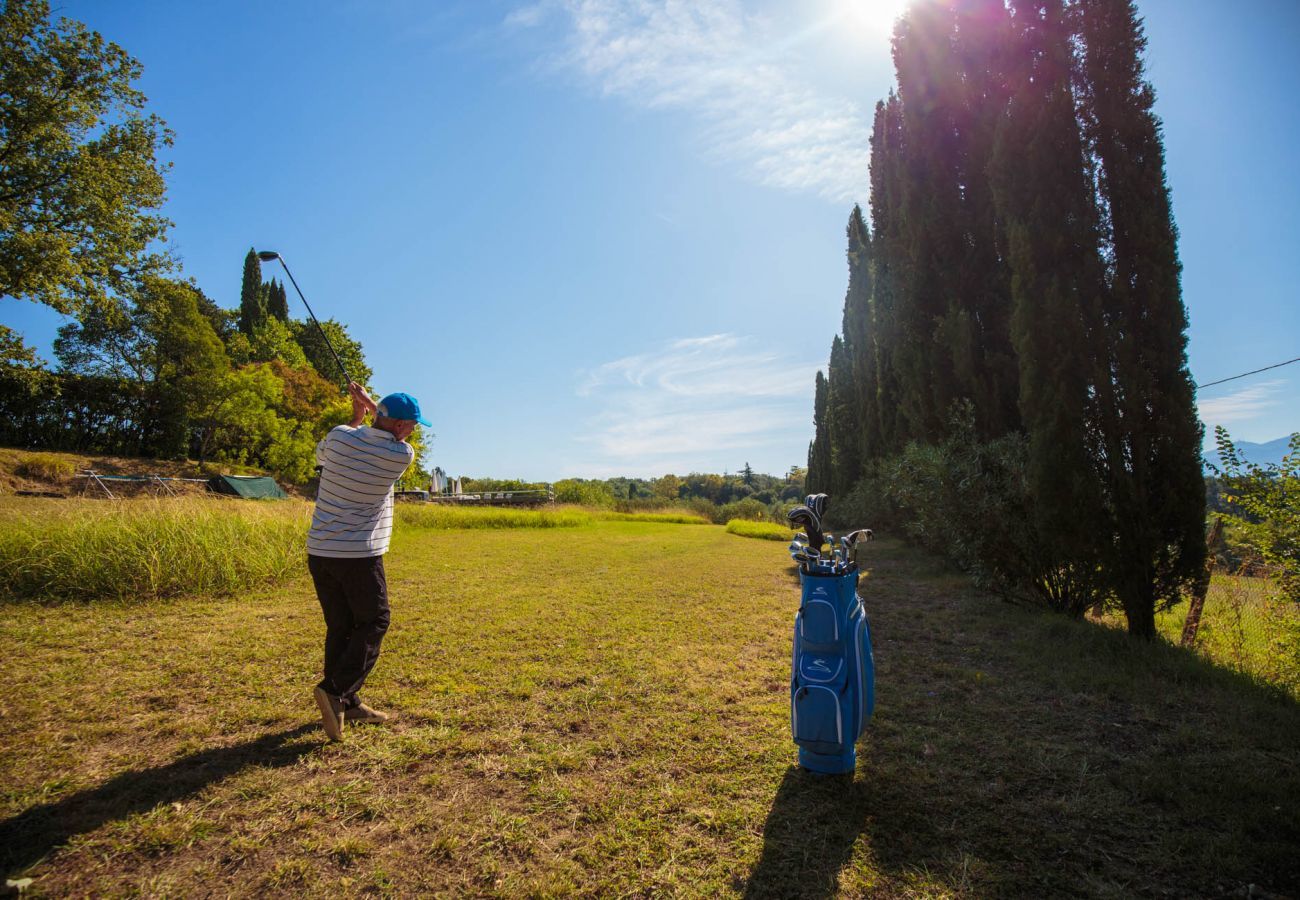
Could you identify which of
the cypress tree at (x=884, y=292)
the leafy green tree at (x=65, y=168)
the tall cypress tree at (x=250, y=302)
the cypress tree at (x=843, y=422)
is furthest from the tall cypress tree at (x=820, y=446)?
the tall cypress tree at (x=250, y=302)

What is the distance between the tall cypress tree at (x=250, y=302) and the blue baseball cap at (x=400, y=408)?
150 ft

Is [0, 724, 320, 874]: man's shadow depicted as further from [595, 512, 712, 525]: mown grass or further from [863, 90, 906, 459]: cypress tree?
[595, 512, 712, 525]: mown grass

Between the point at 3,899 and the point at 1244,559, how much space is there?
302 inches

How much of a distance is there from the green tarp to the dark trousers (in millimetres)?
18297

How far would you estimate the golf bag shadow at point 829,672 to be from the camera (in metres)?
2.53

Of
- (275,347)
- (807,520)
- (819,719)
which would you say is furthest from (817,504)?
(275,347)

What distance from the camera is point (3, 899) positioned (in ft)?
Answer: 6.03

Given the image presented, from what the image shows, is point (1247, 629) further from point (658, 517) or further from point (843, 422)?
point (658, 517)

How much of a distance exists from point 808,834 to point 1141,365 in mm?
5554

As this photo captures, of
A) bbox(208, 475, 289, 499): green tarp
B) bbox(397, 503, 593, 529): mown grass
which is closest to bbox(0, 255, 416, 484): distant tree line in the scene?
bbox(208, 475, 289, 499): green tarp

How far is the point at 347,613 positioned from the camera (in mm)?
3154

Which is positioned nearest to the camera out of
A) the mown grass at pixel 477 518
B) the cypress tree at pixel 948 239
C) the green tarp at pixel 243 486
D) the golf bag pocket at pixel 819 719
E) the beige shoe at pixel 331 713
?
the golf bag pocket at pixel 819 719

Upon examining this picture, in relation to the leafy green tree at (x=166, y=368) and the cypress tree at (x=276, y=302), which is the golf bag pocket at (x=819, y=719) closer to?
the leafy green tree at (x=166, y=368)

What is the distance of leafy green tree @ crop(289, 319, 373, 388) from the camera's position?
38562 mm
